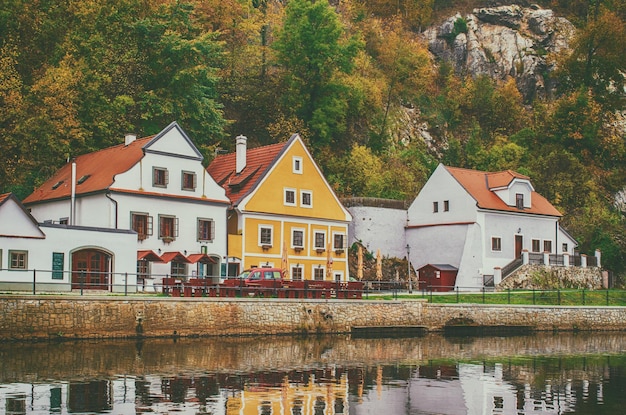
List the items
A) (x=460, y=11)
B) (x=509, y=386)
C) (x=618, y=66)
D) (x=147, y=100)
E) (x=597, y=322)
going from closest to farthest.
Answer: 1. (x=509, y=386)
2. (x=597, y=322)
3. (x=147, y=100)
4. (x=618, y=66)
5. (x=460, y=11)

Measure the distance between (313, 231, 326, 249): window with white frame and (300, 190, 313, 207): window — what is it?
1980 mm

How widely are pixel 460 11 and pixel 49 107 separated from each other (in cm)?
6851

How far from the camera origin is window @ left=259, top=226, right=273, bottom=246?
5512 cm

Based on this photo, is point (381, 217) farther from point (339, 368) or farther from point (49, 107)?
point (339, 368)

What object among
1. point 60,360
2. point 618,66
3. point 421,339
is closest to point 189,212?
point 421,339

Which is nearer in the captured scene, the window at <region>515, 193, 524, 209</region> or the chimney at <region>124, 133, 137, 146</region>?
the chimney at <region>124, 133, 137, 146</region>

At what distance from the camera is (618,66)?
96000 millimetres

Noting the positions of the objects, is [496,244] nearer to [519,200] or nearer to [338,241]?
[519,200]

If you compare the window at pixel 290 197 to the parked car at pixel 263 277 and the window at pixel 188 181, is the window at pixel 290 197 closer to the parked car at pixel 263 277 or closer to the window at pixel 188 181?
the window at pixel 188 181

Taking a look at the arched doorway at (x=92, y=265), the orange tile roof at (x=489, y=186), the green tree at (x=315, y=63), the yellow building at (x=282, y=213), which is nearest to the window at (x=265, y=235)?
the yellow building at (x=282, y=213)

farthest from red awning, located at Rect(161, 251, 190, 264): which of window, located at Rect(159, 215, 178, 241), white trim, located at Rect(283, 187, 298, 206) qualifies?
white trim, located at Rect(283, 187, 298, 206)

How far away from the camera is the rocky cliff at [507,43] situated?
10325 cm

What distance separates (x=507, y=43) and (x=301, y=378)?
8532 cm

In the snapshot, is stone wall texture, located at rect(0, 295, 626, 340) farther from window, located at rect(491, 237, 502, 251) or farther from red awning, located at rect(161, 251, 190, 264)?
window, located at rect(491, 237, 502, 251)
